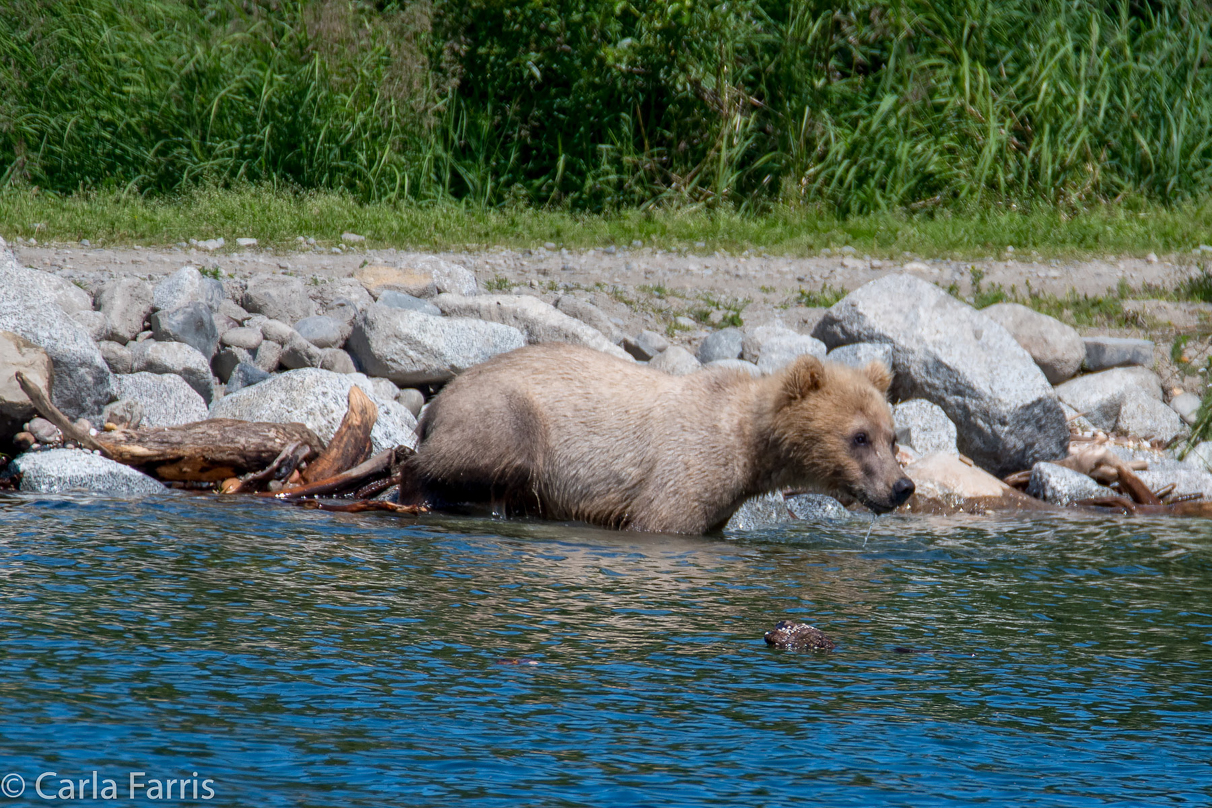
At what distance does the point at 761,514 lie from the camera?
7.93 metres

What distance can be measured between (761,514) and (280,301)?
3995mm

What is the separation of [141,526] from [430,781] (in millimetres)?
3334

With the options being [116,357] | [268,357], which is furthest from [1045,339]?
[116,357]

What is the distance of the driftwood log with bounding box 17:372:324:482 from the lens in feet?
25.0

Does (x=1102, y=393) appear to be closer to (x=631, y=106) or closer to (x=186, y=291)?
(x=186, y=291)

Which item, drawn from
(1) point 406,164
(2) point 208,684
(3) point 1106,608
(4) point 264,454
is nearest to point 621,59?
(1) point 406,164

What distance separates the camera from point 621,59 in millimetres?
14148

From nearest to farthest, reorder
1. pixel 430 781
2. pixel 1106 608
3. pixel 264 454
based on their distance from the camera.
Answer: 1. pixel 430 781
2. pixel 1106 608
3. pixel 264 454

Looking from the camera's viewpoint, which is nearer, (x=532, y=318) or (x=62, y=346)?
(x=62, y=346)

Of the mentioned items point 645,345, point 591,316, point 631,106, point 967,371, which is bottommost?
point 645,345

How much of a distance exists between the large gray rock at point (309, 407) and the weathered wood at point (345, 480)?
0.38 meters

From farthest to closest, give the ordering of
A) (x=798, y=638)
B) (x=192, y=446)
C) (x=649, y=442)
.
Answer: (x=192, y=446) → (x=649, y=442) → (x=798, y=638)

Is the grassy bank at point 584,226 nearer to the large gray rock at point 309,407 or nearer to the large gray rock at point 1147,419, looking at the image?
the large gray rock at point 1147,419

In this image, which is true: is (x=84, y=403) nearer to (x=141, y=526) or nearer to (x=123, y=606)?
(x=141, y=526)
